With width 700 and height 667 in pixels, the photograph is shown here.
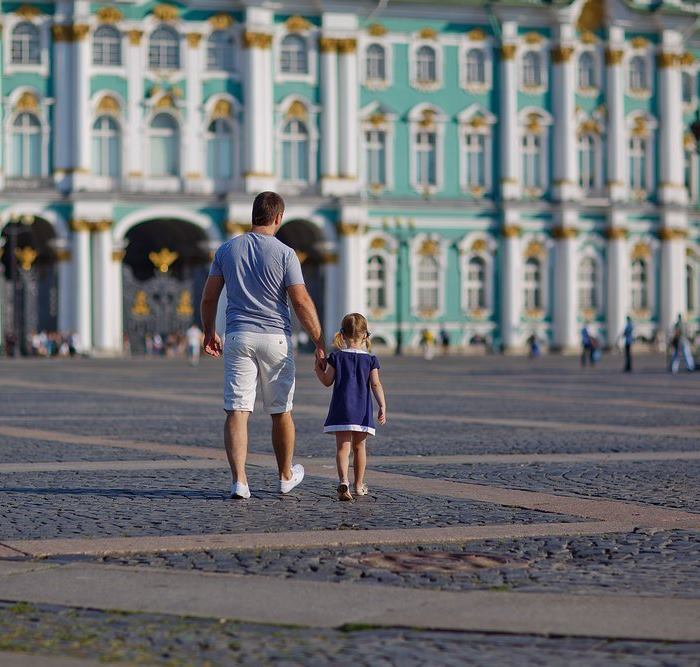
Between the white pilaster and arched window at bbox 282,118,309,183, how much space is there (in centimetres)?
798


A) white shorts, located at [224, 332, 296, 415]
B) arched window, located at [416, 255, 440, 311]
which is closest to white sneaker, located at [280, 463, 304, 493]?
white shorts, located at [224, 332, 296, 415]

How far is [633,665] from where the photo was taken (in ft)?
20.2

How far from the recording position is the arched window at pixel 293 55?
205 ft

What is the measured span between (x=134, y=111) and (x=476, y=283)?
14.2m

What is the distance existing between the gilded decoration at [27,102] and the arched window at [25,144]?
0.81 feet

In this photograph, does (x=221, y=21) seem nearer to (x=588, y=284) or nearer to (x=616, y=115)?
(x=616, y=115)

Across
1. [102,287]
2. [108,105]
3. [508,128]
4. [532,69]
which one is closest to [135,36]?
[108,105]

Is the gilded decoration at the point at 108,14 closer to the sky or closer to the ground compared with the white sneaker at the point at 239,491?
closer to the sky

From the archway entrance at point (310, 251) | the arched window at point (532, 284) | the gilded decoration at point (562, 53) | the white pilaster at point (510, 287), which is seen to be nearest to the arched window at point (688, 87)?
the gilded decoration at point (562, 53)

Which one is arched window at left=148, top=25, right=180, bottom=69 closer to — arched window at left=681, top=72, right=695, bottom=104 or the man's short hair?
arched window at left=681, top=72, right=695, bottom=104

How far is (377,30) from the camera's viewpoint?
6391 centimetres

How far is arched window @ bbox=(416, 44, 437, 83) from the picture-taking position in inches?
2544

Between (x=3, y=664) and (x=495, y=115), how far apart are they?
199 feet

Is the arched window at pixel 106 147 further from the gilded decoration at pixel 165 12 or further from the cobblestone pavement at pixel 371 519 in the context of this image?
the cobblestone pavement at pixel 371 519
